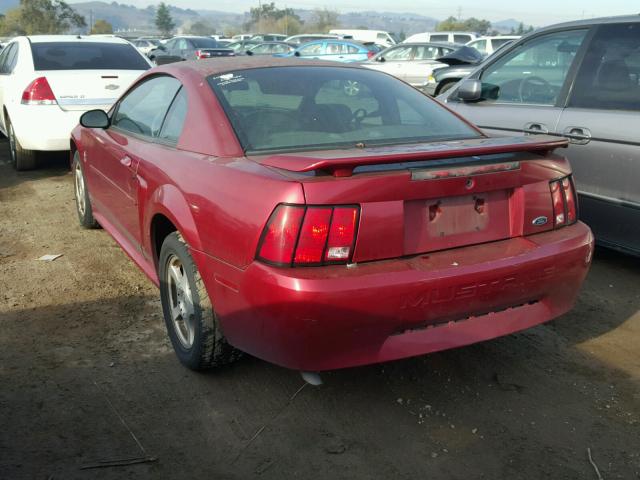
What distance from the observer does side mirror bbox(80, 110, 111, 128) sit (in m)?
4.50

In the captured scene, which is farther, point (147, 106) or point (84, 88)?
point (84, 88)

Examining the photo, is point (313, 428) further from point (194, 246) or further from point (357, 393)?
point (194, 246)

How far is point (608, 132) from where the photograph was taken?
174 inches

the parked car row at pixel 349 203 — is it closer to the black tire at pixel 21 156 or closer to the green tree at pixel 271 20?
the black tire at pixel 21 156

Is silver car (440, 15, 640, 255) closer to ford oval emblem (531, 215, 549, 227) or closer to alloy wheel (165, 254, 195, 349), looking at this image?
ford oval emblem (531, 215, 549, 227)

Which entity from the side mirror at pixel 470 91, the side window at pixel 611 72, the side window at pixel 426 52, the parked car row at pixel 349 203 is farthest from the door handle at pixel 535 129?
the side window at pixel 426 52

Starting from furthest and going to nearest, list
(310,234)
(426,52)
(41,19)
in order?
1. (41,19)
2. (426,52)
3. (310,234)

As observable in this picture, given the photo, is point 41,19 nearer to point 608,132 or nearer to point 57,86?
point 57,86

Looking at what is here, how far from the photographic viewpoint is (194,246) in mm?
3035

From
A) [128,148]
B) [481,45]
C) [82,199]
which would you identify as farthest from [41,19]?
[128,148]

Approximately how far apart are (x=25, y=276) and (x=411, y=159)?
3.16 m

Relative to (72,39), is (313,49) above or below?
below

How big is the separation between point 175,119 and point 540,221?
1928 millimetres

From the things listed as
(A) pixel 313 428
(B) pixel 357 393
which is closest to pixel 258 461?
(A) pixel 313 428
